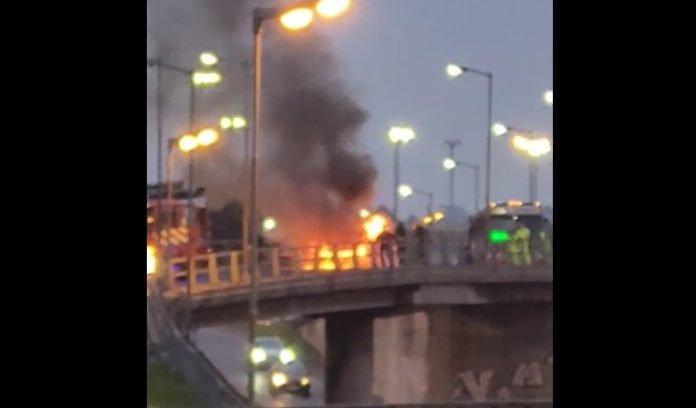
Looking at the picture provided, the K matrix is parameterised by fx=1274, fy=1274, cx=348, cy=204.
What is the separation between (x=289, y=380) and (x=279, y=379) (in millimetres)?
825

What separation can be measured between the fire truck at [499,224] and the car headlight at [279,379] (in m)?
4.42

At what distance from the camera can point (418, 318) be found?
18.4 metres

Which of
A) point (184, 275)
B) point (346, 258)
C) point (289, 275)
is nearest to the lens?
point (184, 275)

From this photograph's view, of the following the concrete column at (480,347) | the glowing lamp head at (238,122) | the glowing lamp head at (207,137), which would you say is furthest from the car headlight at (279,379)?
the glowing lamp head at (207,137)

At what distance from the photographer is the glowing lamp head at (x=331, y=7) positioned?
15.4 ft

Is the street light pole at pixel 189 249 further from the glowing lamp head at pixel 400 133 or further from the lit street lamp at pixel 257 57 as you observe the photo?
the glowing lamp head at pixel 400 133

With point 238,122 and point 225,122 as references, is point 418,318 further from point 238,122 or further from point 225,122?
point 225,122

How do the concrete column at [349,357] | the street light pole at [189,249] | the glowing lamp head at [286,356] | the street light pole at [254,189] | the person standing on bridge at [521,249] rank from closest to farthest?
the street light pole at [254,189] → the street light pole at [189,249] → the glowing lamp head at [286,356] → the concrete column at [349,357] → the person standing on bridge at [521,249]

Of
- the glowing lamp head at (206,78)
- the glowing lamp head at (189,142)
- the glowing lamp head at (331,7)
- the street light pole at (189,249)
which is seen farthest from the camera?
the street light pole at (189,249)

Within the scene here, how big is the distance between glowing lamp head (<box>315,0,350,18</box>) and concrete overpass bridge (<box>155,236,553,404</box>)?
11.0 m
